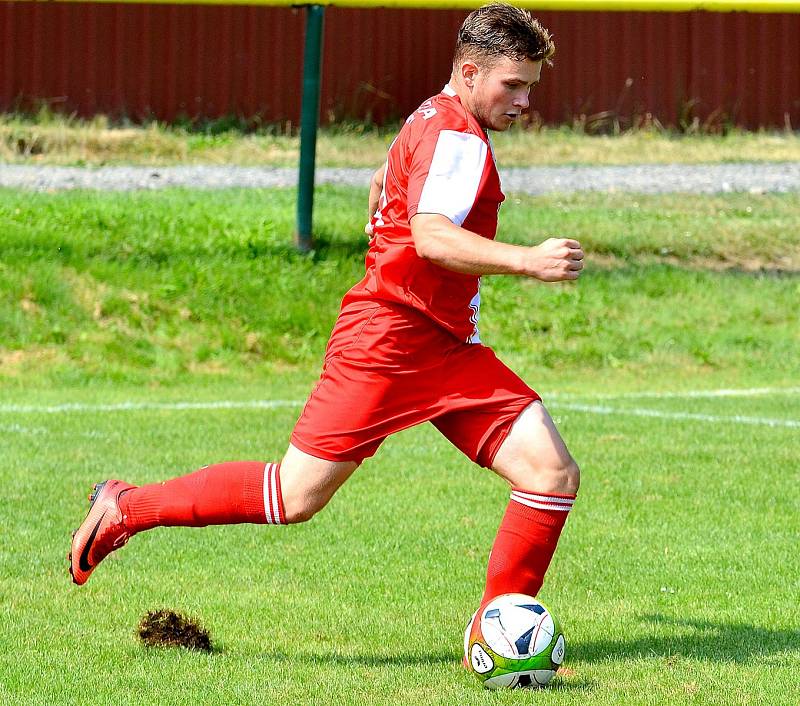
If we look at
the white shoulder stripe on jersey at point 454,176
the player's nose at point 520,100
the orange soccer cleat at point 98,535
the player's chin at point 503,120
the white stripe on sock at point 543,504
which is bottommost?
the orange soccer cleat at point 98,535

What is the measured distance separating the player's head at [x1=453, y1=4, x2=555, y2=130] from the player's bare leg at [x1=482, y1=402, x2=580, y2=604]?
0.97 metres

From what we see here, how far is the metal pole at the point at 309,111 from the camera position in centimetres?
1256

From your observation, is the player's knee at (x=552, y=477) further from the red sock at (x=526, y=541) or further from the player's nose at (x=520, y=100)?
the player's nose at (x=520, y=100)

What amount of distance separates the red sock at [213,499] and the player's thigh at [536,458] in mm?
755

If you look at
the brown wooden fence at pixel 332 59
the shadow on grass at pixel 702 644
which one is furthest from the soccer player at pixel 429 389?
the brown wooden fence at pixel 332 59

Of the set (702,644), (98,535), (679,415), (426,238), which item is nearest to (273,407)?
(679,415)

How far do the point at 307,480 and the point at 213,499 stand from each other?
34 cm

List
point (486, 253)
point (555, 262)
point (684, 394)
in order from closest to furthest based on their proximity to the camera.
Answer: point (555, 262), point (486, 253), point (684, 394)

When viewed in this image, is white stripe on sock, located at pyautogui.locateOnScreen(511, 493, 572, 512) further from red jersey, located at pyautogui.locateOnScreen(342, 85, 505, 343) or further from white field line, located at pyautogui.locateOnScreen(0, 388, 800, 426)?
white field line, located at pyautogui.locateOnScreen(0, 388, 800, 426)

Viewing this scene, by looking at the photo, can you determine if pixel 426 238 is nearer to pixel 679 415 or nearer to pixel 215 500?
pixel 215 500

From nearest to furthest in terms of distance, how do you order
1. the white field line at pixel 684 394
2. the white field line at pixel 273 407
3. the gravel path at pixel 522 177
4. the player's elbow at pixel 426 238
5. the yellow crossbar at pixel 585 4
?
the player's elbow at pixel 426 238
the white field line at pixel 273 407
the white field line at pixel 684 394
the yellow crossbar at pixel 585 4
the gravel path at pixel 522 177

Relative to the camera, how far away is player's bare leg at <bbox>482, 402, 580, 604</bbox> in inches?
175

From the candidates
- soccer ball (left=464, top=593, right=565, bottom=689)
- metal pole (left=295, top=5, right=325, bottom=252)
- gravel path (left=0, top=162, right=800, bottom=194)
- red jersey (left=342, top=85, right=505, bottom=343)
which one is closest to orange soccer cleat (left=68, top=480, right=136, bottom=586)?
red jersey (left=342, top=85, right=505, bottom=343)

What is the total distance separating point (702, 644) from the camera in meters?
4.73
